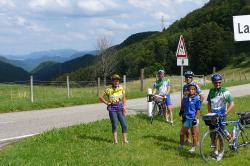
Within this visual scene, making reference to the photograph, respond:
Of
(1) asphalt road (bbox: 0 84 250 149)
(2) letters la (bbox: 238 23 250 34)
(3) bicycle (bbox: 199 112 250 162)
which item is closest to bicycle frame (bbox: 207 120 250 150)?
(3) bicycle (bbox: 199 112 250 162)

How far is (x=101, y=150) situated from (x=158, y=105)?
5437mm

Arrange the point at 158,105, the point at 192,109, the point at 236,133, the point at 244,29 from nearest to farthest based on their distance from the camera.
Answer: the point at 236,133 < the point at 192,109 < the point at 244,29 < the point at 158,105

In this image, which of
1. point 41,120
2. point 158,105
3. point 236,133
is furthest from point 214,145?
point 41,120

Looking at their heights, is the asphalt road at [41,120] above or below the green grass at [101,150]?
above

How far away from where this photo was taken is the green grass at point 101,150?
959cm

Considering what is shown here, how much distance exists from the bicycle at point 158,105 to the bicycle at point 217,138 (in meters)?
4.95

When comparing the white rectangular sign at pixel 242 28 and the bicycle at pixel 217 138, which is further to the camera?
the white rectangular sign at pixel 242 28

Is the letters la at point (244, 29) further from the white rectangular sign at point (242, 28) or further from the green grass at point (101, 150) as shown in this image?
the green grass at point (101, 150)

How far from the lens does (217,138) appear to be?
9.73 m

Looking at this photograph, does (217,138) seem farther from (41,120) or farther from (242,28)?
(41,120)

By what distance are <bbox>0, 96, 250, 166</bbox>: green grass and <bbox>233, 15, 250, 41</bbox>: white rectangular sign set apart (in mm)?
2465

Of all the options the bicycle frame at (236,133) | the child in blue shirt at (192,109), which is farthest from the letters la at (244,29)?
the bicycle frame at (236,133)

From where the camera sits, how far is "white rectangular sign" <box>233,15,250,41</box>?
1112 cm

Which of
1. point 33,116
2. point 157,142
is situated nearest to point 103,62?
point 33,116
